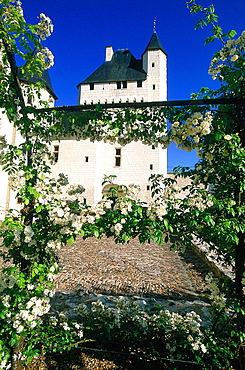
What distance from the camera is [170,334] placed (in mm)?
2695

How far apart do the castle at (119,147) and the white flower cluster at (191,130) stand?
19.4 m

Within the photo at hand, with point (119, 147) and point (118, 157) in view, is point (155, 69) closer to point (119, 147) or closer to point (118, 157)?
point (119, 147)

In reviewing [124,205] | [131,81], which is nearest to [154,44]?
[131,81]

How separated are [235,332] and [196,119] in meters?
1.84

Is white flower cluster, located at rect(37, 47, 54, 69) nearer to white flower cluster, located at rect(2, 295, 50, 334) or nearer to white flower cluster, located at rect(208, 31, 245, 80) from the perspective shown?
white flower cluster, located at rect(208, 31, 245, 80)

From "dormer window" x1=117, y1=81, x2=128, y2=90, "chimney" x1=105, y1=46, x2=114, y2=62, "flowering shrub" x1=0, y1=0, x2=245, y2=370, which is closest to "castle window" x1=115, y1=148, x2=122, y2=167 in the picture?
"dormer window" x1=117, y1=81, x2=128, y2=90

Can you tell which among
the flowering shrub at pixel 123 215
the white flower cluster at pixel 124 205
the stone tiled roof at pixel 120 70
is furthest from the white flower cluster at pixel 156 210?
the stone tiled roof at pixel 120 70

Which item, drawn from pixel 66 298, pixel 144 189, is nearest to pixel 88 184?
pixel 144 189

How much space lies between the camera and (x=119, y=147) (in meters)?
24.0

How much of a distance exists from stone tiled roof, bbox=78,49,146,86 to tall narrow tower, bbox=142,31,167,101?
75cm

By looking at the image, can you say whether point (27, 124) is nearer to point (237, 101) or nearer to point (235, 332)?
point (237, 101)

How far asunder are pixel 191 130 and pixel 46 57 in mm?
1857

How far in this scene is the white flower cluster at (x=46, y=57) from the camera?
2872 millimetres

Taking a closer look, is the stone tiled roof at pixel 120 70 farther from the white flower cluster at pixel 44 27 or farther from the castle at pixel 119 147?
the white flower cluster at pixel 44 27
